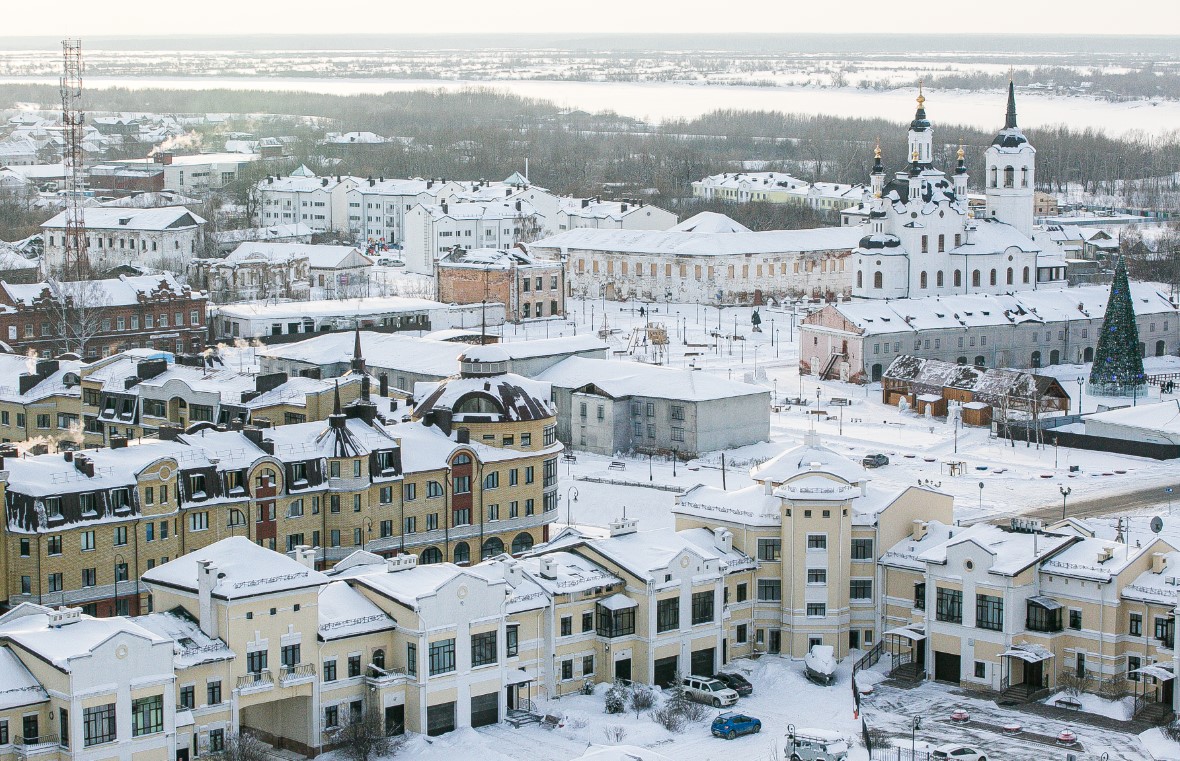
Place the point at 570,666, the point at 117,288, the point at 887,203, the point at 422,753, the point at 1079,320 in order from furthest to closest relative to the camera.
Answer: the point at 887,203, the point at 1079,320, the point at 117,288, the point at 570,666, the point at 422,753

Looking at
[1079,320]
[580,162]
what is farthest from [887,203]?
[580,162]

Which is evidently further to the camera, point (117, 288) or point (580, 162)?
point (580, 162)

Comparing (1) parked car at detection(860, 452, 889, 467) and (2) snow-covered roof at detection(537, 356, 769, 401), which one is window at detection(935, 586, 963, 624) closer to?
(1) parked car at detection(860, 452, 889, 467)

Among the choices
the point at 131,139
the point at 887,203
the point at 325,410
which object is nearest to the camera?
the point at 325,410

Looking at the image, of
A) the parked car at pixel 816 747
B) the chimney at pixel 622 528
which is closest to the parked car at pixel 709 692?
the parked car at pixel 816 747

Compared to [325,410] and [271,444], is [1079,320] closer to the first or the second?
[325,410]

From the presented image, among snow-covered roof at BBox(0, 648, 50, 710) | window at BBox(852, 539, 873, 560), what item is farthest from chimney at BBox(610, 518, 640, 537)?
snow-covered roof at BBox(0, 648, 50, 710)
